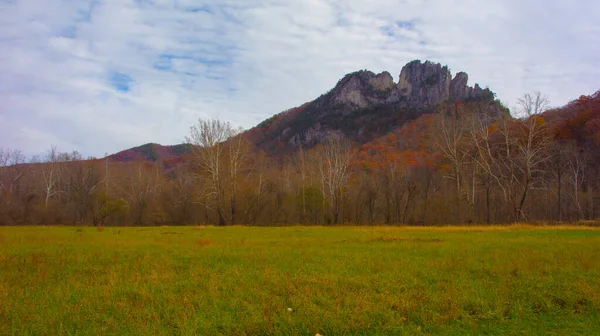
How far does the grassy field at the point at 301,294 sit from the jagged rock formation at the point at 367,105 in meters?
97.4

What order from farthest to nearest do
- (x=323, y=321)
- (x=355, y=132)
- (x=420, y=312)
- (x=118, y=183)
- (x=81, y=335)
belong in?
(x=355, y=132) → (x=118, y=183) → (x=420, y=312) → (x=323, y=321) → (x=81, y=335)

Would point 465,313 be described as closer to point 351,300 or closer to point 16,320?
point 351,300

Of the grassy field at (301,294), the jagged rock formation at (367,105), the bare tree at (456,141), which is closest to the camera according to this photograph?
the grassy field at (301,294)

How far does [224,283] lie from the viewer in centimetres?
1025

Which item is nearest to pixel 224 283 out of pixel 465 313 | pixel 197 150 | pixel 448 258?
pixel 465 313

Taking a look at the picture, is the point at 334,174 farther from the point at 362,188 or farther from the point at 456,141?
the point at 456,141

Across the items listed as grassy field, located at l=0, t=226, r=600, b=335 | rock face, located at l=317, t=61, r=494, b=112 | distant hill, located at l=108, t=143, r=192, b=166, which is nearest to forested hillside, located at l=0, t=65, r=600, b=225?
grassy field, located at l=0, t=226, r=600, b=335

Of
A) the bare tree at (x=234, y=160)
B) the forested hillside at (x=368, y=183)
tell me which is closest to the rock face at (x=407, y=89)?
the forested hillside at (x=368, y=183)

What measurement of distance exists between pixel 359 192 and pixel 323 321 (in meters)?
53.1

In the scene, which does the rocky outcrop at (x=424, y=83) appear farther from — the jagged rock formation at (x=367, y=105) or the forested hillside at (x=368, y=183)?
the forested hillside at (x=368, y=183)

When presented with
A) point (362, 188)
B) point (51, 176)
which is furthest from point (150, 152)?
point (362, 188)

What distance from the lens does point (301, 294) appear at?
9031 mm

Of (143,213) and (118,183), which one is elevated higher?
(118,183)

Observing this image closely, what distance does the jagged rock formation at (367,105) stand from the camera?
11946 centimetres
